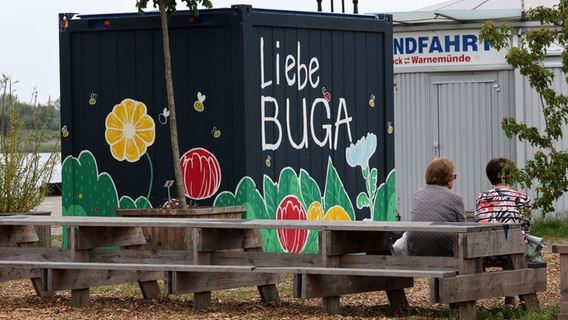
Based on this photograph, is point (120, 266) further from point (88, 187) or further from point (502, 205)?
point (88, 187)

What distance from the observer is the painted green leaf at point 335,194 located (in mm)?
14117

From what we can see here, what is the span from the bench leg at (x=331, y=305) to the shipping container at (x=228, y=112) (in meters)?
3.15

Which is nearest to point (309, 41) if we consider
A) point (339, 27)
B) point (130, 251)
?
point (339, 27)

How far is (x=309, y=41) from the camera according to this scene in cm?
1386

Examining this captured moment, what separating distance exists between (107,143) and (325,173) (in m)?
2.31

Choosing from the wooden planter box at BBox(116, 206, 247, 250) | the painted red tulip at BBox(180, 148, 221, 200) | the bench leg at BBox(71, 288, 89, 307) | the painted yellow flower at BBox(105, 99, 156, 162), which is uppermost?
the painted yellow flower at BBox(105, 99, 156, 162)

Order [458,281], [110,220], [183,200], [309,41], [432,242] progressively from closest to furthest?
[458,281] → [432,242] → [110,220] → [183,200] → [309,41]

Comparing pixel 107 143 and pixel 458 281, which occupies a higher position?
pixel 107 143

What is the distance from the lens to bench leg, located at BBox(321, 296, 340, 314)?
1000 centimetres

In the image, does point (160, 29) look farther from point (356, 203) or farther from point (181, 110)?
point (356, 203)

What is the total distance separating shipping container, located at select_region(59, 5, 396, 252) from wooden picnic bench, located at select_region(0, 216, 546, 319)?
2.14 meters

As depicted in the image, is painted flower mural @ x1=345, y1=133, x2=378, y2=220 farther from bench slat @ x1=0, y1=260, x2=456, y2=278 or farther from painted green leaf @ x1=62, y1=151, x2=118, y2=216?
bench slat @ x1=0, y1=260, x2=456, y2=278

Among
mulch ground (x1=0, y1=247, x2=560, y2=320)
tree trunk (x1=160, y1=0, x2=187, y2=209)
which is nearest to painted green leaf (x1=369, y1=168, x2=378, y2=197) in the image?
tree trunk (x1=160, y1=0, x2=187, y2=209)

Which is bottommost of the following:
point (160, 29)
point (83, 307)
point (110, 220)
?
point (83, 307)
